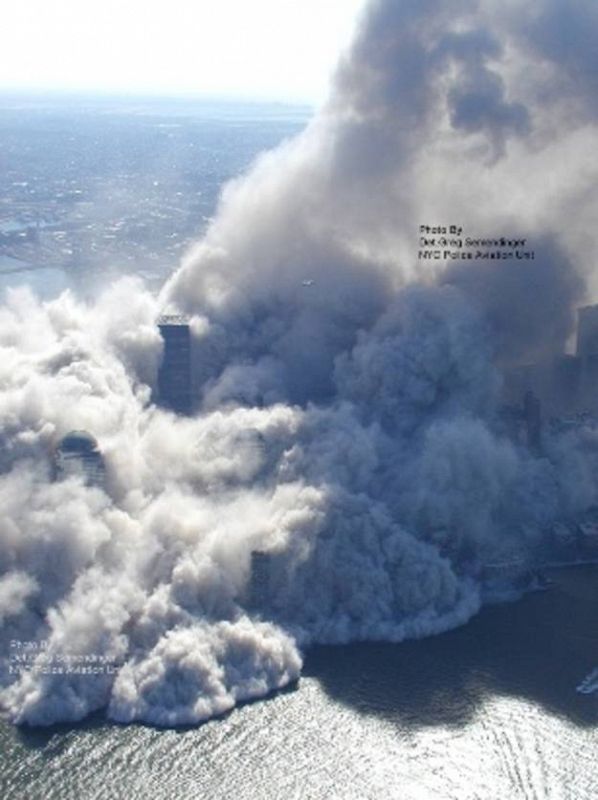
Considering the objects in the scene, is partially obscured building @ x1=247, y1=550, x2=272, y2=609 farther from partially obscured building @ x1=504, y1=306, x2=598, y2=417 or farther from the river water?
partially obscured building @ x1=504, y1=306, x2=598, y2=417

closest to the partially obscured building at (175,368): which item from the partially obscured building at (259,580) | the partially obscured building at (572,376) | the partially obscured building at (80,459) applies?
the partially obscured building at (80,459)

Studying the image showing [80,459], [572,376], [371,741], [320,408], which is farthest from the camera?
[572,376]

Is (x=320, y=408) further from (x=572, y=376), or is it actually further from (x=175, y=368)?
(x=572, y=376)

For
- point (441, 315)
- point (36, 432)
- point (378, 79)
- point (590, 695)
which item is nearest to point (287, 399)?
point (441, 315)

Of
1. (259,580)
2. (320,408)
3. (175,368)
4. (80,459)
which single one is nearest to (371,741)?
(259,580)

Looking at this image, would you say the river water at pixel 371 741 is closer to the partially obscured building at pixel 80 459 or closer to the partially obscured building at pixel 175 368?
the partially obscured building at pixel 80 459

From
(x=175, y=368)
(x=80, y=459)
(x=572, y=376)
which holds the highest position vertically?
(x=175, y=368)
